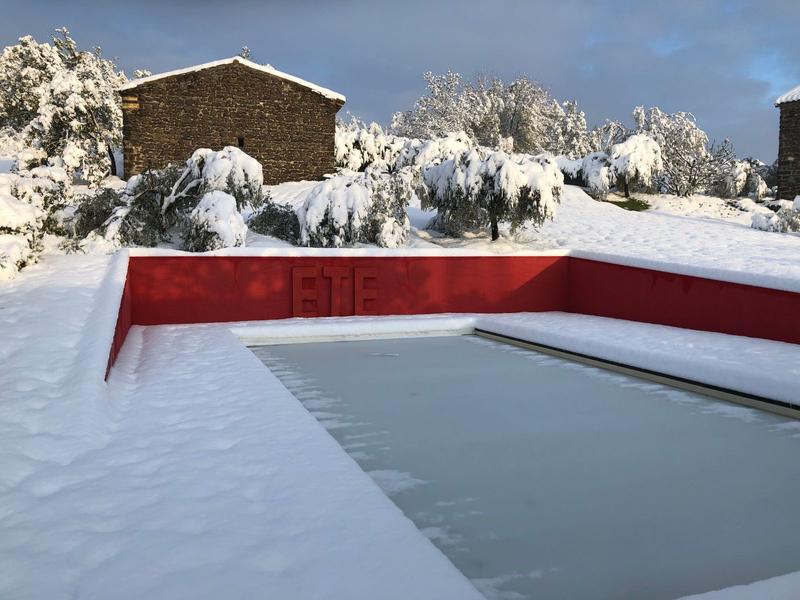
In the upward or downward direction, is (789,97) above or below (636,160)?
above

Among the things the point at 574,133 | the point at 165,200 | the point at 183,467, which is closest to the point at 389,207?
the point at 165,200

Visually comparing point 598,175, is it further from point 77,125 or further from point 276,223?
point 77,125

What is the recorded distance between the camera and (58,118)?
23.0 meters

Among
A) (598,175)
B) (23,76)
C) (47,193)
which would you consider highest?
(23,76)

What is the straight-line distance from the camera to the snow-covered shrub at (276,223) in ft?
50.8

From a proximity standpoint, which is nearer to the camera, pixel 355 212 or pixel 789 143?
pixel 355 212

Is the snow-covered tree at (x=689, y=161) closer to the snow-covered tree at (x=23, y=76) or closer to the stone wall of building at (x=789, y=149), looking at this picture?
the stone wall of building at (x=789, y=149)

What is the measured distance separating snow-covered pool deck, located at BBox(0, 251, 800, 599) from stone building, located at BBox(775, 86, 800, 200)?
24211mm

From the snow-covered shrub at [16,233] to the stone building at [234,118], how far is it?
13.1 metres

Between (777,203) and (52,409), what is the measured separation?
2830cm

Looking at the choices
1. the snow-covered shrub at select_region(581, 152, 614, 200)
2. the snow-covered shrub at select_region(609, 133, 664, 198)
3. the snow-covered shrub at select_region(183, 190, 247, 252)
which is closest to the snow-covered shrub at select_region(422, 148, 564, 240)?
the snow-covered shrub at select_region(183, 190, 247, 252)

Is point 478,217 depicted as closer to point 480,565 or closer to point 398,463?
point 398,463

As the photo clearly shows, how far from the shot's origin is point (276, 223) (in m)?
15.7

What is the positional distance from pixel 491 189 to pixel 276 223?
520cm
